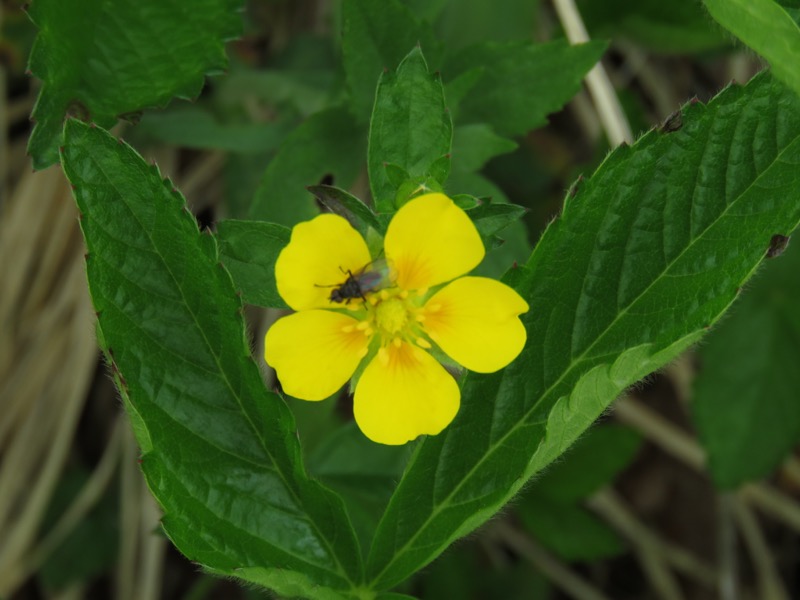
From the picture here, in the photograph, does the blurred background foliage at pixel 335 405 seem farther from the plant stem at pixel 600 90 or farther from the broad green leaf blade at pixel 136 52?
the broad green leaf blade at pixel 136 52

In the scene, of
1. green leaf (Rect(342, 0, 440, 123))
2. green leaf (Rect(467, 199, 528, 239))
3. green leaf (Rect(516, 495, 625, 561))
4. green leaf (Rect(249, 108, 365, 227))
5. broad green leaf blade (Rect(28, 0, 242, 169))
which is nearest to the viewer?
green leaf (Rect(467, 199, 528, 239))

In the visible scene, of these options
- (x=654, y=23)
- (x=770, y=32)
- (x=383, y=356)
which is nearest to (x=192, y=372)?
(x=383, y=356)

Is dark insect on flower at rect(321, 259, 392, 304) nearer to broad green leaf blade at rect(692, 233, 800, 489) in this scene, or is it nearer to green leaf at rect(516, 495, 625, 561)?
green leaf at rect(516, 495, 625, 561)

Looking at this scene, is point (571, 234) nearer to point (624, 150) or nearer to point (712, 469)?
point (624, 150)

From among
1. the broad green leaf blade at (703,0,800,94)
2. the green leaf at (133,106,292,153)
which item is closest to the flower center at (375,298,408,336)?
the broad green leaf blade at (703,0,800,94)

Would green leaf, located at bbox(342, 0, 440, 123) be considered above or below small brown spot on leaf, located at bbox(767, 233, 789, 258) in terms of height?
above

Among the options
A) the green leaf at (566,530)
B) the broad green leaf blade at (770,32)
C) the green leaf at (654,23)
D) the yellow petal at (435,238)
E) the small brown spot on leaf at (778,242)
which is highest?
the green leaf at (654,23)

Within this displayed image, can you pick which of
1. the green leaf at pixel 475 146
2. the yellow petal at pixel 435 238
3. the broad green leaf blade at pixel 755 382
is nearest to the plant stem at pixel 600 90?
the green leaf at pixel 475 146
